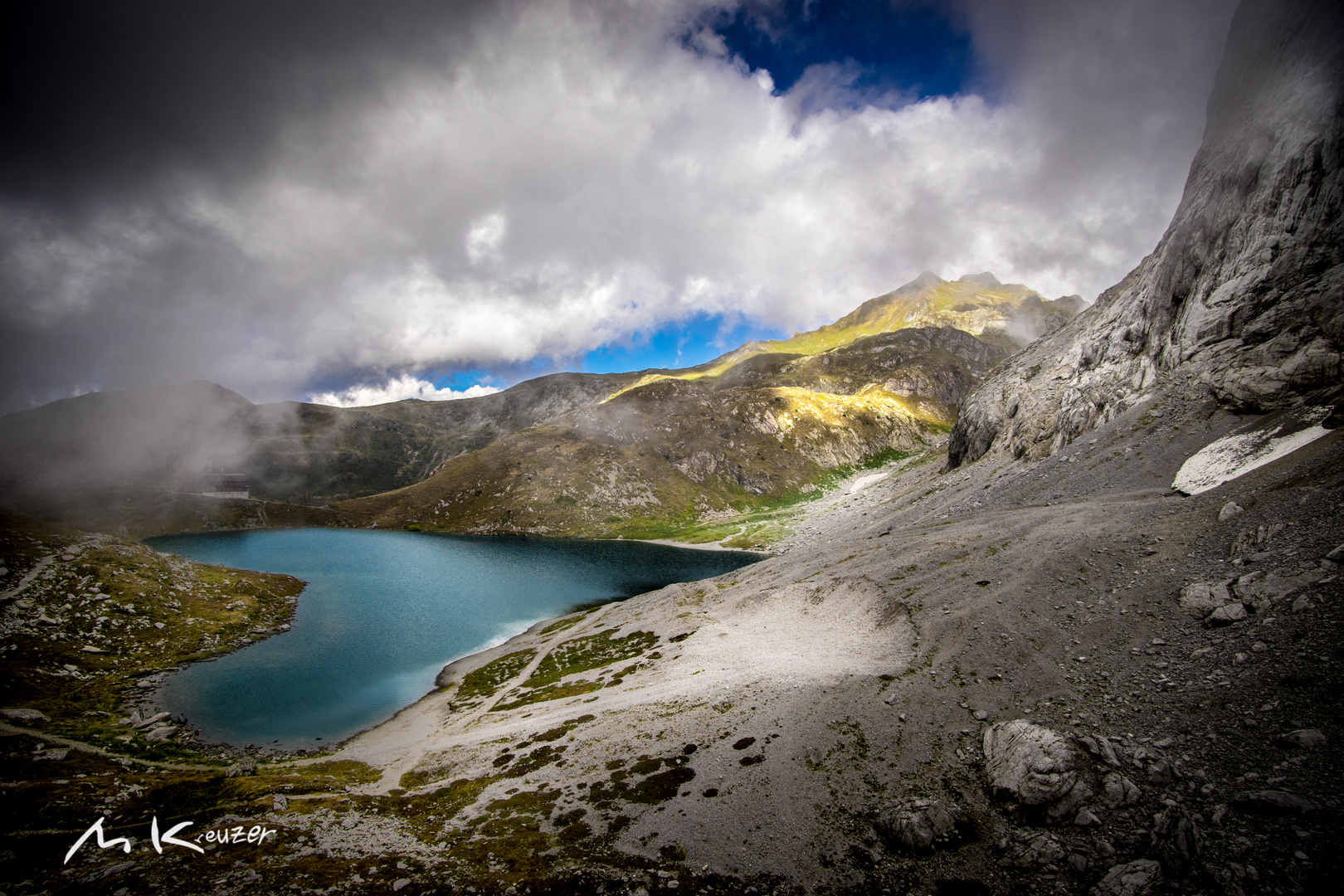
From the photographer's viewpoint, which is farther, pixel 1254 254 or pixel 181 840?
pixel 1254 254

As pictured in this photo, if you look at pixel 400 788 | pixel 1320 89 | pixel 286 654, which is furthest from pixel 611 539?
pixel 1320 89

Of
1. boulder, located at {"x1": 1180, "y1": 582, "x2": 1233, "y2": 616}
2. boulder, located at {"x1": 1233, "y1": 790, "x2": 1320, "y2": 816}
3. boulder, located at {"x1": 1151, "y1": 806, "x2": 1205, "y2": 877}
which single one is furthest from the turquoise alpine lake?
boulder, located at {"x1": 1180, "y1": 582, "x2": 1233, "y2": 616}

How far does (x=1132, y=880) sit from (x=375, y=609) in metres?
86.5

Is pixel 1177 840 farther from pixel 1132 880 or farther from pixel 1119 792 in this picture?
pixel 1119 792

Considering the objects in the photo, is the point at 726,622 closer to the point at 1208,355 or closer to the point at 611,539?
the point at 1208,355

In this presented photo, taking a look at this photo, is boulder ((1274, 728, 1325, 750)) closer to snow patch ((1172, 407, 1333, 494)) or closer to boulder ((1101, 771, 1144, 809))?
boulder ((1101, 771, 1144, 809))

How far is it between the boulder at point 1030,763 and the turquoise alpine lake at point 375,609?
4679 cm

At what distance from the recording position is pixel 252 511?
175250 millimetres

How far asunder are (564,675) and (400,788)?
19757mm

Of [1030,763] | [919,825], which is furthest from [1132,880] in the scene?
[919,825]

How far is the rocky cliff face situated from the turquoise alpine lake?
7726cm

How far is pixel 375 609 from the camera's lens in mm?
73375

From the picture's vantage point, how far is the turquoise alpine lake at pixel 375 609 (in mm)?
42156

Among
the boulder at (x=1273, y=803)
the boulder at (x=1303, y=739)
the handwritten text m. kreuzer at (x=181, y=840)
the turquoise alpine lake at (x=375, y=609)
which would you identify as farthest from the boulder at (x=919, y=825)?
the turquoise alpine lake at (x=375, y=609)
